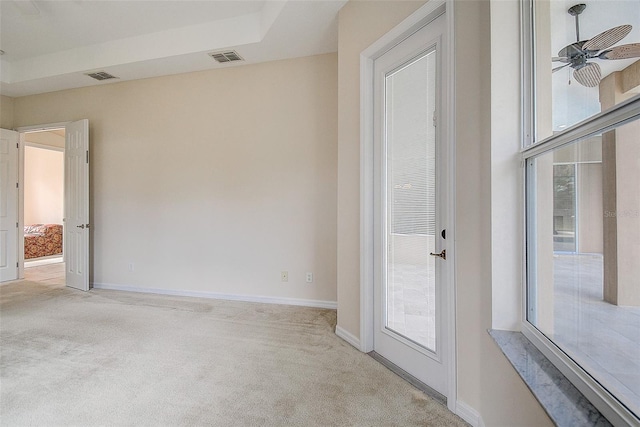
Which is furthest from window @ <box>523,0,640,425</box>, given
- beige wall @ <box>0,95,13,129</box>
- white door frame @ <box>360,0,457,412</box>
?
beige wall @ <box>0,95,13,129</box>

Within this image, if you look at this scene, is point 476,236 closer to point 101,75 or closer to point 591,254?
point 591,254

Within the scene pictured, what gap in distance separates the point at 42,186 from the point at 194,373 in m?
8.91

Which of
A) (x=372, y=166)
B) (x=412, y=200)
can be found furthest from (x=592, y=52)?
(x=372, y=166)

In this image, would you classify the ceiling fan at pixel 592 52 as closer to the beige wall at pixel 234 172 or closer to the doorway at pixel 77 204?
the beige wall at pixel 234 172

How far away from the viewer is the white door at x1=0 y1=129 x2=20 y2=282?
180 inches

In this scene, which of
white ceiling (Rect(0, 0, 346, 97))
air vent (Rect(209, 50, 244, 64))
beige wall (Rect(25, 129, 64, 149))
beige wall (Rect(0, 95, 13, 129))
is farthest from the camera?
beige wall (Rect(25, 129, 64, 149))

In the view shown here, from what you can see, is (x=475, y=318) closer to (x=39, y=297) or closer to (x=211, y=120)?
(x=211, y=120)

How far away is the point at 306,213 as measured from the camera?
355 centimetres

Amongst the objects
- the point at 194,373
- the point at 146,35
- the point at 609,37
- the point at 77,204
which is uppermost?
the point at 146,35

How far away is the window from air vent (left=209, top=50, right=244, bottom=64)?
304 cm

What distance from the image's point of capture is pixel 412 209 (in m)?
2.05

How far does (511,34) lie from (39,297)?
539 cm

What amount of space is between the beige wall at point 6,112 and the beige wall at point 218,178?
1.00 m

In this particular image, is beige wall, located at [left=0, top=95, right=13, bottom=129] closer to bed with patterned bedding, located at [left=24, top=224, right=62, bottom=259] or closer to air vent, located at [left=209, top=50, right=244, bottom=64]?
bed with patterned bedding, located at [left=24, top=224, right=62, bottom=259]
